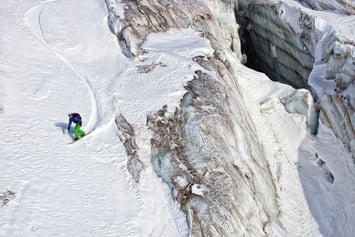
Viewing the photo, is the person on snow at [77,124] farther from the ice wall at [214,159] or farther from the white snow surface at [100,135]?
the ice wall at [214,159]

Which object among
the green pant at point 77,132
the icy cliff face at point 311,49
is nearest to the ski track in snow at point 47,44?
the green pant at point 77,132

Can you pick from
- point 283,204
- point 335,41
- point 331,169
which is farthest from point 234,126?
point 335,41

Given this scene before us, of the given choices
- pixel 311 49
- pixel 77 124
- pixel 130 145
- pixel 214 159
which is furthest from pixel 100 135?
pixel 311 49

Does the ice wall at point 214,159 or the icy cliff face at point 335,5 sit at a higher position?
the ice wall at point 214,159

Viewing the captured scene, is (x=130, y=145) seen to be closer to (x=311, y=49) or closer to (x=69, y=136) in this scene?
(x=69, y=136)

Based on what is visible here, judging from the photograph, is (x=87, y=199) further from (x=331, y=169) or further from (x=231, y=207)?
(x=331, y=169)

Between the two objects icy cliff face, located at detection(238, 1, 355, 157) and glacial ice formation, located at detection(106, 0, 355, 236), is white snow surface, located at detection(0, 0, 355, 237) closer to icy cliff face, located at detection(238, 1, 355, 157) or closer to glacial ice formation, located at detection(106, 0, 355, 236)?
glacial ice formation, located at detection(106, 0, 355, 236)

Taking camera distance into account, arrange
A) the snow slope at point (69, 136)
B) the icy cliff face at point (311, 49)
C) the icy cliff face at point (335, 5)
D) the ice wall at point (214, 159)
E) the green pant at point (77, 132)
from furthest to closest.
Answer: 1. the icy cliff face at point (335, 5)
2. the icy cliff face at point (311, 49)
3. the green pant at point (77, 132)
4. the ice wall at point (214, 159)
5. the snow slope at point (69, 136)
